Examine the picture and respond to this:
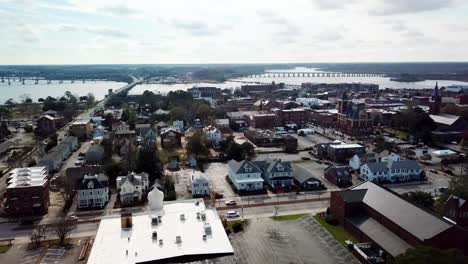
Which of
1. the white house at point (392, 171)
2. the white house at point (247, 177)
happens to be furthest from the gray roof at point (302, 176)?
the white house at point (392, 171)

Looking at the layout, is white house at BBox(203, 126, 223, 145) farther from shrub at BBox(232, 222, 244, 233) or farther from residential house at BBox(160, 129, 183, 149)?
shrub at BBox(232, 222, 244, 233)

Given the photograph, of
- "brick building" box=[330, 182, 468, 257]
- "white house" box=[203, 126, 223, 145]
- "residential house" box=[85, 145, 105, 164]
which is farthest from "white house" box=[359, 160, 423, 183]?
"residential house" box=[85, 145, 105, 164]

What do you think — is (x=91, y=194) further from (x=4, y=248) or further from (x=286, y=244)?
(x=286, y=244)

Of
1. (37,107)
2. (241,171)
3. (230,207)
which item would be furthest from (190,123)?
(37,107)

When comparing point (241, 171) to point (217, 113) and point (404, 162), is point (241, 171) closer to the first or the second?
point (404, 162)

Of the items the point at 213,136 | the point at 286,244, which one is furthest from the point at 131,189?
the point at 213,136
